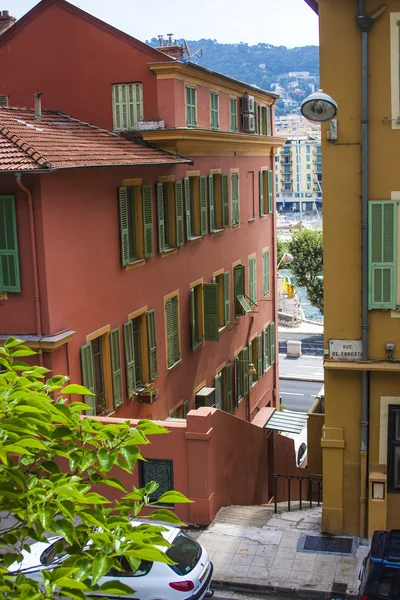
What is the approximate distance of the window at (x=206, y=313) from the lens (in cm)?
2414

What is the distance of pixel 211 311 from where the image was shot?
79.5 ft

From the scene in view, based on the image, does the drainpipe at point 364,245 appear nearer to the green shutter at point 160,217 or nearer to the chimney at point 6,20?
the green shutter at point 160,217

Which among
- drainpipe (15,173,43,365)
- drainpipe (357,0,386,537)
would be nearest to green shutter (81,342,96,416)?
drainpipe (15,173,43,365)

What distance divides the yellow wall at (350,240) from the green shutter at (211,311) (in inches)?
392

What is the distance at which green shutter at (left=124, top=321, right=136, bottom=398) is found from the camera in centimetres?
1891

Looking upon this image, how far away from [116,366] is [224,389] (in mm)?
9249

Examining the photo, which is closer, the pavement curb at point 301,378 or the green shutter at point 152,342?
the green shutter at point 152,342

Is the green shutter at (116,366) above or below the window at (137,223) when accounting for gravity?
below

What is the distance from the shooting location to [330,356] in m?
14.3

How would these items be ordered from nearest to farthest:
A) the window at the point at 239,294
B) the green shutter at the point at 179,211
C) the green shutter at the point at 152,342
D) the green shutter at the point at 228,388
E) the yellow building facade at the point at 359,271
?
the yellow building facade at the point at 359,271 < the green shutter at the point at 152,342 < the green shutter at the point at 179,211 < the green shutter at the point at 228,388 < the window at the point at 239,294

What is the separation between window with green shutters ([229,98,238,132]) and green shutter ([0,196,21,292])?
510 inches

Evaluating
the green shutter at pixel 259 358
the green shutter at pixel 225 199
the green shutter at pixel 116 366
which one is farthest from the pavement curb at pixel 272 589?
the green shutter at pixel 259 358

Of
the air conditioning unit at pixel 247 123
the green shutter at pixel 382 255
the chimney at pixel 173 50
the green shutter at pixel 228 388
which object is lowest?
the green shutter at pixel 228 388

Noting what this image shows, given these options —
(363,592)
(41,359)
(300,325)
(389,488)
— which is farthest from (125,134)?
(300,325)
